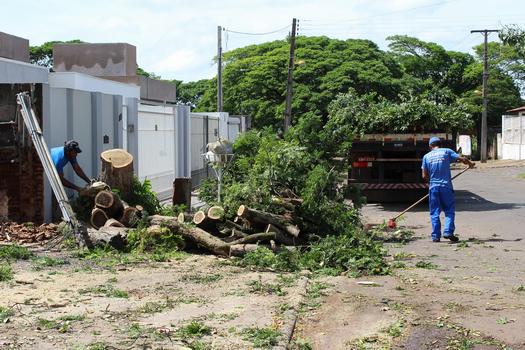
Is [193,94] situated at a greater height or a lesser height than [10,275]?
greater

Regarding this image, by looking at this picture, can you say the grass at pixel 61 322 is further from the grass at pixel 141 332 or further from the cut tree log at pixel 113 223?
the cut tree log at pixel 113 223

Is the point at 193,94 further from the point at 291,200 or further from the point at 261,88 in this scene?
the point at 291,200

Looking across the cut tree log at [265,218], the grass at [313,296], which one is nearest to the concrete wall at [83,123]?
Answer: the cut tree log at [265,218]

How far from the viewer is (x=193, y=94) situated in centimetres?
6800

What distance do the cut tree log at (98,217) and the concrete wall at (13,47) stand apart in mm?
19168

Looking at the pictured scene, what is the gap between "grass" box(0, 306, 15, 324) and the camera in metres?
6.41

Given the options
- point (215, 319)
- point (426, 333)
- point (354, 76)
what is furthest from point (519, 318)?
point (354, 76)

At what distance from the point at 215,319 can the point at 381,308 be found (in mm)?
1672

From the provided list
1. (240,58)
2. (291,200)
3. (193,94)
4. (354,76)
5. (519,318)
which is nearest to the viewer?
(519,318)

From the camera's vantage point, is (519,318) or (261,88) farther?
(261,88)

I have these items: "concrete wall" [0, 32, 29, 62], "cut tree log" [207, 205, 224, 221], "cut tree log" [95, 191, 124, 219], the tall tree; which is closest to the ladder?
"cut tree log" [95, 191, 124, 219]

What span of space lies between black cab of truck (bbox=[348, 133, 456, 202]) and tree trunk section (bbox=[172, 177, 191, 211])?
18.2ft

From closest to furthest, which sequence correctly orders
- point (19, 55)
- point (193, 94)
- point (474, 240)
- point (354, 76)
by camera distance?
point (474, 240), point (19, 55), point (354, 76), point (193, 94)

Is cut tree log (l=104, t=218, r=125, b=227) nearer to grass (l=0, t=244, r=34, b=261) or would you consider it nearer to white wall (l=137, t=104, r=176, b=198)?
grass (l=0, t=244, r=34, b=261)
